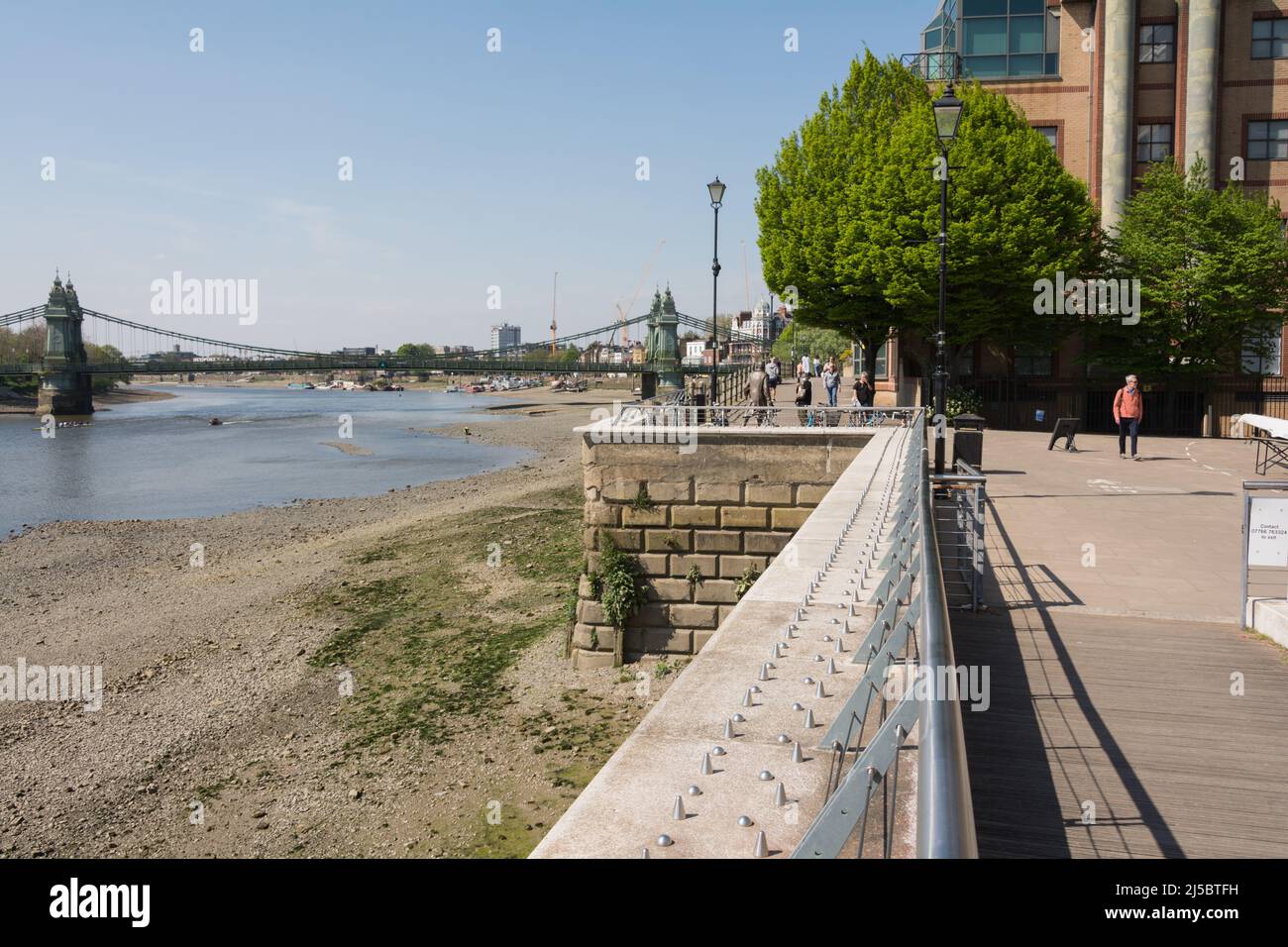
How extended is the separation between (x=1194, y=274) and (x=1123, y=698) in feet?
102

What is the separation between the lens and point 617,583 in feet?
54.2

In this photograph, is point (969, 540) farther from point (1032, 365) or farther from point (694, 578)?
point (1032, 365)

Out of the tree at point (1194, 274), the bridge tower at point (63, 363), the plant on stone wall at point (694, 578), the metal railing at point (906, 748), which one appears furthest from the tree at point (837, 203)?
the bridge tower at point (63, 363)

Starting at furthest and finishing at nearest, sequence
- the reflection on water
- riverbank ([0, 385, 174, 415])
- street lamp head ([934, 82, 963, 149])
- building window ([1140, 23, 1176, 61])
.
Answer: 1. riverbank ([0, 385, 174, 415])
2. the reflection on water
3. building window ([1140, 23, 1176, 61])
4. street lamp head ([934, 82, 963, 149])

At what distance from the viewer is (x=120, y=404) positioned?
5246 inches

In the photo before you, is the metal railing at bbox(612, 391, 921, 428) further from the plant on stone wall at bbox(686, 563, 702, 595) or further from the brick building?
the brick building

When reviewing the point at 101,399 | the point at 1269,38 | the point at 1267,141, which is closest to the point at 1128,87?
the point at 1267,141

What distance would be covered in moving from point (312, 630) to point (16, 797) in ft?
23.7

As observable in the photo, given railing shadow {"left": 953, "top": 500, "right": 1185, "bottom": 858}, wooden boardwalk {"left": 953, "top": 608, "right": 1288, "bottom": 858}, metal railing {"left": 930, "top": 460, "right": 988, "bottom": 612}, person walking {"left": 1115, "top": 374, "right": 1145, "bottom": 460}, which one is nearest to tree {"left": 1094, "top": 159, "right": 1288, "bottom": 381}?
person walking {"left": 1115, "top": 374, "right": 1145, "bottom": 460}

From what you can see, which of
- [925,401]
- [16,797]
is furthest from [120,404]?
[16,797]

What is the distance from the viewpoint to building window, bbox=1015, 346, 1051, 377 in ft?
126

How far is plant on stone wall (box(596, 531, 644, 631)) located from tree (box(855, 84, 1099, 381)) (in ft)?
64.2
